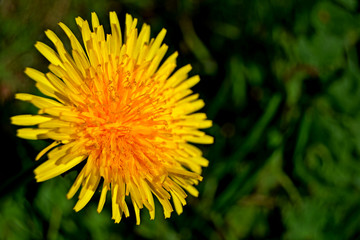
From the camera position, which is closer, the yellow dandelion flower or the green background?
the yellow dandelion flower

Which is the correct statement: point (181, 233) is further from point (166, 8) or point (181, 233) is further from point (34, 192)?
point (166, 8)

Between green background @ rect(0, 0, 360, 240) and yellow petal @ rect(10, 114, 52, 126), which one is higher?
yellow petal @ rect(10, 114, 52, 126)

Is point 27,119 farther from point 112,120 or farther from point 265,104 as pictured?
point 265,104

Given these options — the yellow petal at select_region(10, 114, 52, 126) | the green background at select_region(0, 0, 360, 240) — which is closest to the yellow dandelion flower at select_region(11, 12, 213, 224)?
the yellow petal at select_region(10, 114, 52, 126)

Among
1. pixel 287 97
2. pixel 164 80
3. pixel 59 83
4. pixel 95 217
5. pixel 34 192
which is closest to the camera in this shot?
pixel 59 83

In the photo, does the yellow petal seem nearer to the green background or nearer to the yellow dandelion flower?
the yellow dandelion flower

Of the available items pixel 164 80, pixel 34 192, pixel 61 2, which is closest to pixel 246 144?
pixel 164 80

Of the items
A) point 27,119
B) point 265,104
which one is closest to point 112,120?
point 27,119
